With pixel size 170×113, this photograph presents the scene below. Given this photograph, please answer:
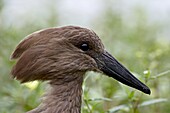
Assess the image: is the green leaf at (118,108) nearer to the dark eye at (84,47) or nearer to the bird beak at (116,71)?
the bird beak at (116,71)

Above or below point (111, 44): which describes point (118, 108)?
below

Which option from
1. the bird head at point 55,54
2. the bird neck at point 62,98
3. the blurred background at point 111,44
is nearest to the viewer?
the bird head at point 55,54

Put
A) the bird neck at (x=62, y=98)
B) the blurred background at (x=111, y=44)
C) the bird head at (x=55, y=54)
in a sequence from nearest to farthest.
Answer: the bird head at (x=55, y=54) → the bird neck at (x=62, y=98) → the blurred background at (x=111, y=44)

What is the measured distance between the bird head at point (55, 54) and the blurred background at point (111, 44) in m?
0.20

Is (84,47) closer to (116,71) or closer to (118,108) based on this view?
(116,71)

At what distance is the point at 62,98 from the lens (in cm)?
480

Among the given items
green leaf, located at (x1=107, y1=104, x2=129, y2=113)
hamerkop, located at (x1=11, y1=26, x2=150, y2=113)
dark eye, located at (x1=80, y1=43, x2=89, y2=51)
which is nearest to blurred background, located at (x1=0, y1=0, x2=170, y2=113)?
green leaf, located at (x1=107, y1=104, x2=129, y2=113)

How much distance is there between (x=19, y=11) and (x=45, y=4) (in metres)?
0.49

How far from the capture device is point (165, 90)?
237 inches

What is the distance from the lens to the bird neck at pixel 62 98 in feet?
A: 15.7

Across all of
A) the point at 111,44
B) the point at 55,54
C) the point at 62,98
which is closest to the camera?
the point at 55,54

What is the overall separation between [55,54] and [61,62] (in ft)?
0.22

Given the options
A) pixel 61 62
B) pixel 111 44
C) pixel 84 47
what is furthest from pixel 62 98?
pixel 111 44

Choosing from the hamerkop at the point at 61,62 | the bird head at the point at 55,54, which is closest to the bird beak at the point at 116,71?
the hamerkop at the point at 61,62
